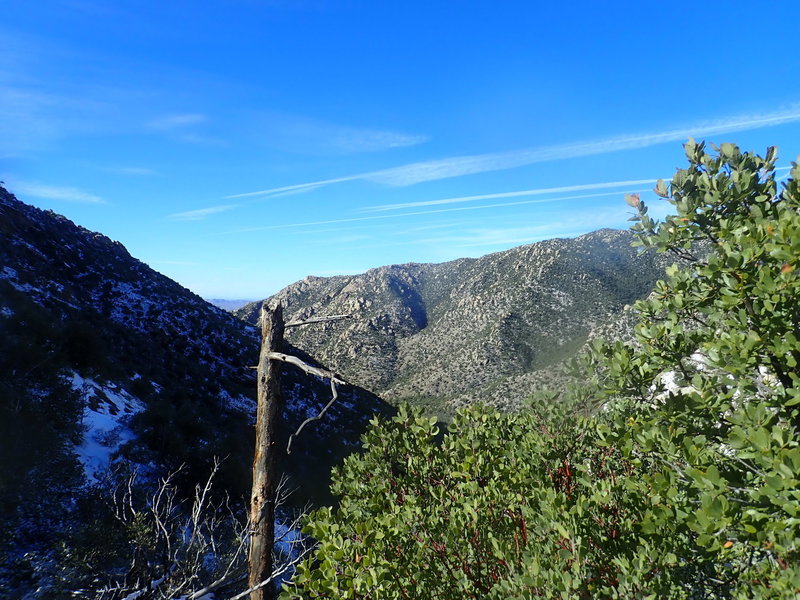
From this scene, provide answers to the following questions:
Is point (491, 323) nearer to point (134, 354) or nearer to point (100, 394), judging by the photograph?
point (134, 354)

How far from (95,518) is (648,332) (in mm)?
13136

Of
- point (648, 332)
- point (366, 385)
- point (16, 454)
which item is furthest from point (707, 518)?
point (366, 385)

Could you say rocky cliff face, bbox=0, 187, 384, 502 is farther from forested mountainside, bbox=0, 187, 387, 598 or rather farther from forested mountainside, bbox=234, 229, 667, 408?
forested mountainside, bbox=234, 229, 667, 408

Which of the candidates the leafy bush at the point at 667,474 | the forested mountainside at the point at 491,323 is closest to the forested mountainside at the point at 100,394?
the leafy bush at the point at 667,474

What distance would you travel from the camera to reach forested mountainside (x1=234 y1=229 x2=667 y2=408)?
6228cm

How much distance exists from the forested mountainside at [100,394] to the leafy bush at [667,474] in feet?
18.9

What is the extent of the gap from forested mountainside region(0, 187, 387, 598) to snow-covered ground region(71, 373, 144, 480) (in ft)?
0.19

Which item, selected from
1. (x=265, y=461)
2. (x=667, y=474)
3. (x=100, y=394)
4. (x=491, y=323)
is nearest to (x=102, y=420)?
(x=100, y=394)

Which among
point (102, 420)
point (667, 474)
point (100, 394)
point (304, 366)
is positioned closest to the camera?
point (667, 474)

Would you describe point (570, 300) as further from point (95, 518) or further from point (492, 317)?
point (95, 518)

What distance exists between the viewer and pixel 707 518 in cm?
287

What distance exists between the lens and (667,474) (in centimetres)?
344

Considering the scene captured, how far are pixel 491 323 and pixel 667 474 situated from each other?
229 feet

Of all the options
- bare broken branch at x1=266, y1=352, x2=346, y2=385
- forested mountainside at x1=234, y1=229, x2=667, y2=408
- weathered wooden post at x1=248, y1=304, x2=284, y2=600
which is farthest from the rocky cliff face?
forested mountainside at x1=234, y1=229, x2=667, y2=408
